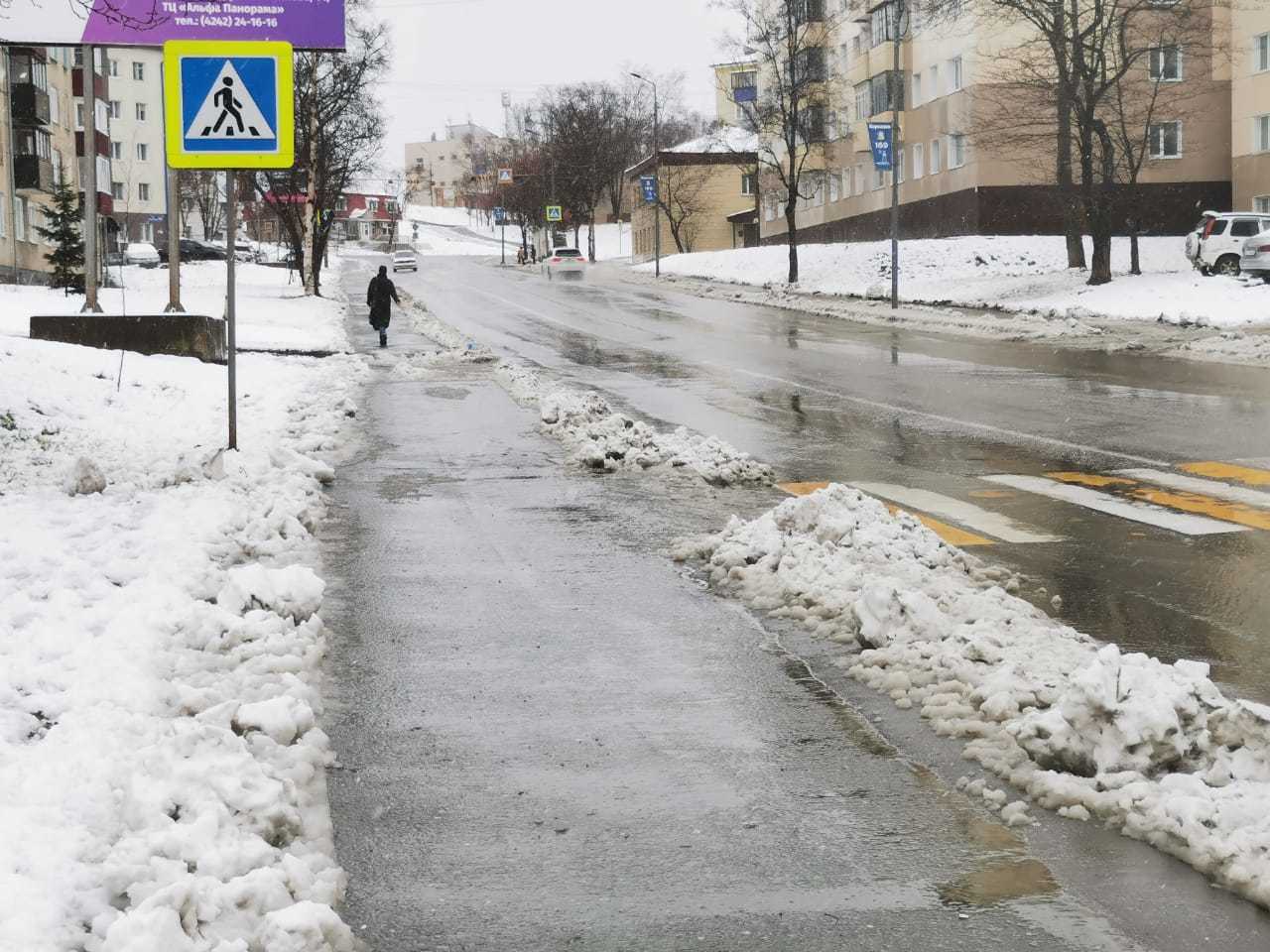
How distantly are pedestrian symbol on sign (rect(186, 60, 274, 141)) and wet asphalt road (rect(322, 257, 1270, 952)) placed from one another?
4081 millimetres

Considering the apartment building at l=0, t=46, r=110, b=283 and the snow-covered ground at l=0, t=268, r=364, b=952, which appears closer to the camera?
the snow-covered ground at l=0, t=268, r=364, b=952

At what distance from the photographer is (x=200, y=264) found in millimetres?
72688

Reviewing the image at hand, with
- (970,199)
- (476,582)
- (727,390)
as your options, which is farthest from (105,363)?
(970,199)

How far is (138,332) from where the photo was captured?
20656 mm

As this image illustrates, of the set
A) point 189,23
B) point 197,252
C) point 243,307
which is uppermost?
point 189,23

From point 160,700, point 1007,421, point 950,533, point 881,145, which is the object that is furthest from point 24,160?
point 160,700

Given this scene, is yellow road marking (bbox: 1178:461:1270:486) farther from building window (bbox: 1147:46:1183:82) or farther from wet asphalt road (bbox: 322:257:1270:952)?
building window (bbox: 1147:46:1183:82)

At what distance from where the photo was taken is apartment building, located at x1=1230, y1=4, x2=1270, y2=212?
4928 cm

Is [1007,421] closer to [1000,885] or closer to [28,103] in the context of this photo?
[1000,885]

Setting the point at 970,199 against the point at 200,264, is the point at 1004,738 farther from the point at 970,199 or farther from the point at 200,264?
the point at 200,264

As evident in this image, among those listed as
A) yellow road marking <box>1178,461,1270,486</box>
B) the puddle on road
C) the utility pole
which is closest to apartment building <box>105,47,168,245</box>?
the utility pole

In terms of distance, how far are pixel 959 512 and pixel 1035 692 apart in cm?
480

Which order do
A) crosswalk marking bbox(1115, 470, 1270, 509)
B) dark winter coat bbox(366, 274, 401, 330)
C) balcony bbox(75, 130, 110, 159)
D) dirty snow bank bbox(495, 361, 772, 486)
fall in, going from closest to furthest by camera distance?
crosswalk marking bbox(1115, 470, 1270, 509) < dirty snow bank bbox(495, 361, 772, 486) < dark winter coat bbox(366, 274, 401, 330) < balcony bbox(75, 130, 110, 159)

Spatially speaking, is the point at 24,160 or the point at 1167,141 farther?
the point at 24,160
